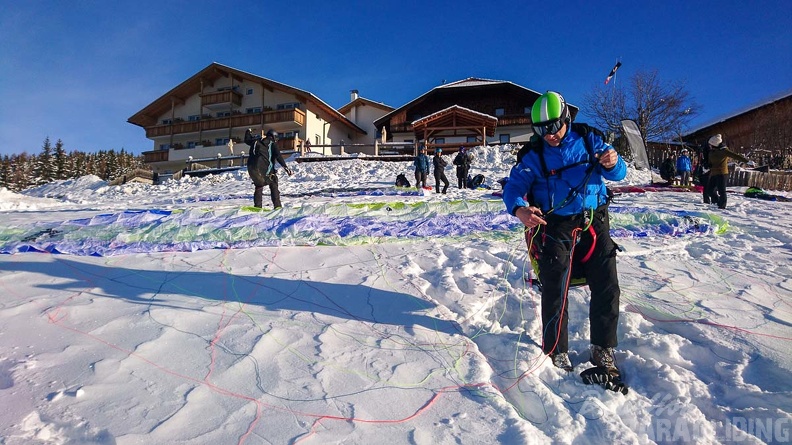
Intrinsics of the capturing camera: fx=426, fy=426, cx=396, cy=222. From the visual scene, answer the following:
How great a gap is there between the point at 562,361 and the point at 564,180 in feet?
3.37

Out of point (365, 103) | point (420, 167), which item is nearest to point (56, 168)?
point (365, 103)

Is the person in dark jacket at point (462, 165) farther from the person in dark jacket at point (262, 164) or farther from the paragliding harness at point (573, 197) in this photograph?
the paragliding harness at point (573, 197)

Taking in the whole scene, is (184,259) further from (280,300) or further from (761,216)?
(761,216)

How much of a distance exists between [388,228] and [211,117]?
33695 millimetres

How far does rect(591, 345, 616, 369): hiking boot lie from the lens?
88.3 inches

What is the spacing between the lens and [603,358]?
226cm

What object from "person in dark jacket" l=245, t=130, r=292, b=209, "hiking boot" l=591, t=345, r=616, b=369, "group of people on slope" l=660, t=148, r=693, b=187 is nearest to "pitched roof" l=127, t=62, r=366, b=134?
"group of people on slope" l=660, t=148, r=693, b=187

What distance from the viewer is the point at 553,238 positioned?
2434 mm

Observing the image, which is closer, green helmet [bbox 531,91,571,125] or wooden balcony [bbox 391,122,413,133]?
green helmet [bbox 531,91,571,125]

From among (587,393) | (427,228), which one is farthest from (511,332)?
(427,228)

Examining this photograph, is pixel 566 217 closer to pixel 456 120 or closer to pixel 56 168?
pixel 456 120

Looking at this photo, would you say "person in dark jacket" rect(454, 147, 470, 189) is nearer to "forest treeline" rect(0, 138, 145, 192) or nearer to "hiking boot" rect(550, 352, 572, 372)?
"hiking boot" rect(550, 352, 572, 372)

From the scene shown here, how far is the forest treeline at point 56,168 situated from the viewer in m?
60.3

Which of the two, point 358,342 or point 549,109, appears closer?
point 549,109
